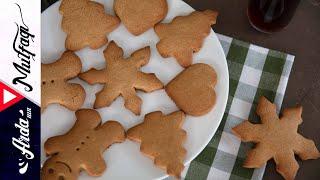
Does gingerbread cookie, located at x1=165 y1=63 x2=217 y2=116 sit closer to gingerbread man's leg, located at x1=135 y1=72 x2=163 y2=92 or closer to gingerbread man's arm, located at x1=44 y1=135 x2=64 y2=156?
gingerbread man's leg, located at x1=135 y1=72 x2=163 y2=92

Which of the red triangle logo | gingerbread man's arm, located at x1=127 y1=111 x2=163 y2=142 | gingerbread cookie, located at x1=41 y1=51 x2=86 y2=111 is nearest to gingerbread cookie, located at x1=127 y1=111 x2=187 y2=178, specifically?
gingerbread man's arm, located at x1=127 y1=111 x2=163 y2=142

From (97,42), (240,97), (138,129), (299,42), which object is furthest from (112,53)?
(299,42)

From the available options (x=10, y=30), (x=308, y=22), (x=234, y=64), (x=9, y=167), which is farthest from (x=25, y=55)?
(x=308, y=22)

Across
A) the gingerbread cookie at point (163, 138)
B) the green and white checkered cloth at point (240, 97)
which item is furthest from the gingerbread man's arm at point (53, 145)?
the green and white checkered cloth at point (240, 97)

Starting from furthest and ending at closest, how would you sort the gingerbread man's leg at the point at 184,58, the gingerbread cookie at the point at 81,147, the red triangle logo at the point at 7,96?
1. the gingerbread man's leg at the point at 184,58
2. the gingerbread cookie at the point at 81,147
3. the red triangle logo at the point at 7,96

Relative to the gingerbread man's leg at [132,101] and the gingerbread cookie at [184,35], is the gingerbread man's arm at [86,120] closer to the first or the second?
the gingerbread man's leg at [132,101]

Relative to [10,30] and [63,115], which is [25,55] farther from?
[63,115]
